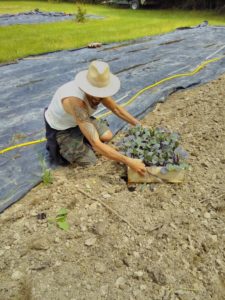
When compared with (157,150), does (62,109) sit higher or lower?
higher

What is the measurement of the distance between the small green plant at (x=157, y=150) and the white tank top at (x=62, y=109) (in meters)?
0.45

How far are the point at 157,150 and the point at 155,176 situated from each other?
0.22 meters

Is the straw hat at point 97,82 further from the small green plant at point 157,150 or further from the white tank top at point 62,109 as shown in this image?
the small green plant at point 157,150

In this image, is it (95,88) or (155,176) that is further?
(155,176)

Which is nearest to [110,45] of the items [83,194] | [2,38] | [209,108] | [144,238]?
[2,38]

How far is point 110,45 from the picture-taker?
786 centimetres

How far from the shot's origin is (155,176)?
130 inches

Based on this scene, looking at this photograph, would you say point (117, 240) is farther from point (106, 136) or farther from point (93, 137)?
point (106, 136)

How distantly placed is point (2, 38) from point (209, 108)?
5.99m

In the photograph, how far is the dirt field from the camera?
7.84 ft

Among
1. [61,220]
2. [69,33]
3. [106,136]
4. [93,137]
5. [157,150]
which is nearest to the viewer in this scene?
[61,220]

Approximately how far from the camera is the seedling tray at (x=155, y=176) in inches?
129

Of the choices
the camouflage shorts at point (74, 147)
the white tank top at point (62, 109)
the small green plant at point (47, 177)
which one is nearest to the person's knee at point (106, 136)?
the camouflage shorts at point (74, 147)

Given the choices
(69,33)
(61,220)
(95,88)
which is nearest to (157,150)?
(95,88)
